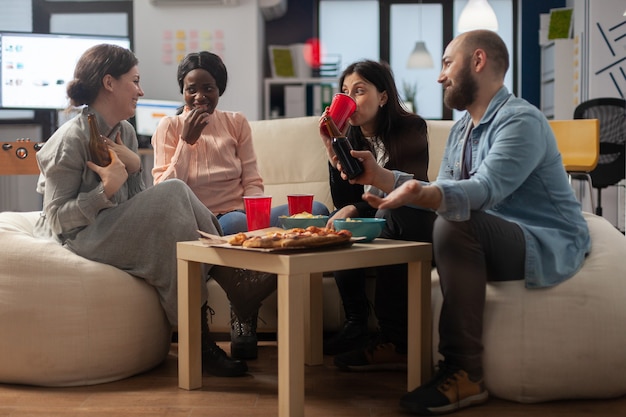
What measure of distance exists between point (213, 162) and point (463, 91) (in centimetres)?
101

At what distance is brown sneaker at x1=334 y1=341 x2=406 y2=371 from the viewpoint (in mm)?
2268

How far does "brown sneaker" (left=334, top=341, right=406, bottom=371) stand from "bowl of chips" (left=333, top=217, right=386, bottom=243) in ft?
1.43

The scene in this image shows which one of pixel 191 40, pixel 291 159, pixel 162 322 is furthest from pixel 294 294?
pixel 191 40

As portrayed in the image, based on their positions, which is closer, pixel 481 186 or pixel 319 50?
pixel 481 186

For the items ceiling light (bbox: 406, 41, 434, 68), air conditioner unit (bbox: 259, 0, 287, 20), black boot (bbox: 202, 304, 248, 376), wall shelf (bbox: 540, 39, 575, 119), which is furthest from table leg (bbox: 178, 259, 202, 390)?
wall shelf (bbox: 540, 39, 575, 119)

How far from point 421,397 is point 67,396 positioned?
92 cm

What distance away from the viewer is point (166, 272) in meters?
2.22

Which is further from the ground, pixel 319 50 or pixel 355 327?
pixel 319 50

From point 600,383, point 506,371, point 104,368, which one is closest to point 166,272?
point 104,368

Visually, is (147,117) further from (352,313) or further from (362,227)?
(362,227)

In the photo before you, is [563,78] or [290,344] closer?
[290,344]

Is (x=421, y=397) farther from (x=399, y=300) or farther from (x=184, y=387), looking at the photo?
(x=184, y=387)

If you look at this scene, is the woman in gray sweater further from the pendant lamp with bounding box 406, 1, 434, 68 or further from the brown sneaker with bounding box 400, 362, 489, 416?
the pendant lamp with bounding box 406, 1, 434, 68

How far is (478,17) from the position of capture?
20.8 ft
